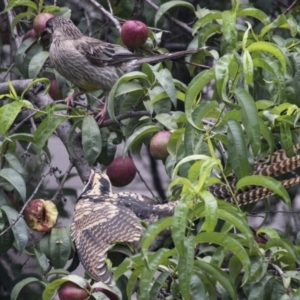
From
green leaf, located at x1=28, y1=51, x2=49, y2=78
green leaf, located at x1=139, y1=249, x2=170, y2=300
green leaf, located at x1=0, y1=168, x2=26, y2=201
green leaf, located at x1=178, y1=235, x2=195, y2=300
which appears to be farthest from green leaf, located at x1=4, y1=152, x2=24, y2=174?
green leaf, located at x1=178, y1=235, x2=195, y2=300

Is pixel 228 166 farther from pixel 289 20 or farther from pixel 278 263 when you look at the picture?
pixel 289 20

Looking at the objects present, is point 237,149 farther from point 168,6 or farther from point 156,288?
point 168,6

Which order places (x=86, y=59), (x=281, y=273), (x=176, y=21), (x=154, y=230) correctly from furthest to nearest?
(x=86, y=59), (x=176, y=21), (x=281, y=273), (x=154, y=230)

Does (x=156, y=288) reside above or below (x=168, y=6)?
below

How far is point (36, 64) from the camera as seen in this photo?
3.32m

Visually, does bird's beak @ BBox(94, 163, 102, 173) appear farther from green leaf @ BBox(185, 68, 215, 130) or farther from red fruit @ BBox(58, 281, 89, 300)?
green leaf @ BBox(185, 68, 215, 130)

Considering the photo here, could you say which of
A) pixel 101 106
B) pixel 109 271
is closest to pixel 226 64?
pixel 109 271

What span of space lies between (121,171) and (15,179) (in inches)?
18.3

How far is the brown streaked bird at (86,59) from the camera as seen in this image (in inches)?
146

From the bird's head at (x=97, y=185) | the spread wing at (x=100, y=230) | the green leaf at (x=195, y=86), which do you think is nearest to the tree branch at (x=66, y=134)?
the bird's head at (x=97, y=185)

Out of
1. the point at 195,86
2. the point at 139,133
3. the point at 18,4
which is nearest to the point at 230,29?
the point at 195,86

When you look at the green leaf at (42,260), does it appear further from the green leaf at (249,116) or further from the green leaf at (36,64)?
the green leaf at (249,116)

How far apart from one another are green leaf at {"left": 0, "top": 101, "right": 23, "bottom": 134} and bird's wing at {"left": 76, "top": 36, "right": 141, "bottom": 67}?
91cm

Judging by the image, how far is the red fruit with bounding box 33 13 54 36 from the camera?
340cm
